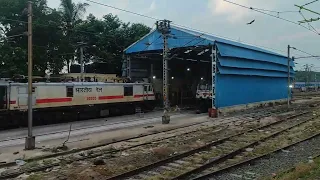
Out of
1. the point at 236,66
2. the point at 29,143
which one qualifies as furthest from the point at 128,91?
the point at 29,143

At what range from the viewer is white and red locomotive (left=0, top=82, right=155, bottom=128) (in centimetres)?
2197

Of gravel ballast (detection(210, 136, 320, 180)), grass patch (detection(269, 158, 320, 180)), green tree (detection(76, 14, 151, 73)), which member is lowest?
gravel ballast (detection(210, 136, 320, 180))

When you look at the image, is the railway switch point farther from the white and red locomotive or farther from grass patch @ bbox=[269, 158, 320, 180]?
grass patch @ bbox=[269, 158, 320, 180]

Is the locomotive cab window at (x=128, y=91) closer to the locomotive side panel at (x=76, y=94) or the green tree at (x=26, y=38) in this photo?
the locomotive side panel at (x=76, y=94)

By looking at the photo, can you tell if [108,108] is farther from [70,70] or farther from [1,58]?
[70,70]

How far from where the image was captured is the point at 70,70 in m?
43.5

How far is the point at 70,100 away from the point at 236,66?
16.1 meters

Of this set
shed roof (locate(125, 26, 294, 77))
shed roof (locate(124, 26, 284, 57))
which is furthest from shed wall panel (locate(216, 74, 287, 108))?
shed roof (locate(124, 26, 284, 57))

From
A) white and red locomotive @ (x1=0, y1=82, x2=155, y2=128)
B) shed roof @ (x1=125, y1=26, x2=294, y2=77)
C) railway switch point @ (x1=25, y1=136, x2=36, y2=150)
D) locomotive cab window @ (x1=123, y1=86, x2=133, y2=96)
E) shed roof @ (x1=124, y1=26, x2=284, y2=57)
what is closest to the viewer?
railway switch point @ (x1=25, y1=136, x2=36, y2=150)

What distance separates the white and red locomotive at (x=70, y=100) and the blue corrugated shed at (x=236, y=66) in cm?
505

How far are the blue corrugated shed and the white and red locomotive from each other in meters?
5.05

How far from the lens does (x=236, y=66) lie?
1277 inches

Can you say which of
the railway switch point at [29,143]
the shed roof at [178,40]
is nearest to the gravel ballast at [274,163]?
the railway switch point at [29,143]

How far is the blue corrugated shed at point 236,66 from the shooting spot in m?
30.1
